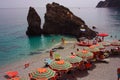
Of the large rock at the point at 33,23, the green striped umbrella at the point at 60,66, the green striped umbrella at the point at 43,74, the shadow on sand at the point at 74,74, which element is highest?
the large rock at the point at 33,23

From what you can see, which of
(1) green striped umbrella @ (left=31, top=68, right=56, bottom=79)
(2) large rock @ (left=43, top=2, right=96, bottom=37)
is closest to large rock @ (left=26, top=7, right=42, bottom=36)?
(2) large rock @ (left=43, top=2, right=96, bottom=37)

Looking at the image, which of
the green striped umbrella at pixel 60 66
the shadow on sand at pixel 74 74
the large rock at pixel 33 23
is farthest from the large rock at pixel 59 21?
the green striped umbrella at pixel 60 66

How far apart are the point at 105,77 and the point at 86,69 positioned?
2.73 m

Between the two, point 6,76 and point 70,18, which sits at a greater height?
point 70,18

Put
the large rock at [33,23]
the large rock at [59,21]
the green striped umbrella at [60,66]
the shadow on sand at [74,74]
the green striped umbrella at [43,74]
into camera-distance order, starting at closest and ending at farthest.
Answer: the green striped umbrella at [43,74] → the green striped umbrella at [60,66] → the shadow on sand at [74,74] → the large rock at [59,21] → the large rock at [33,23]

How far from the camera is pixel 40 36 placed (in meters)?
59.7

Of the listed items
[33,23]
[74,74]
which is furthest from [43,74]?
[33,23]

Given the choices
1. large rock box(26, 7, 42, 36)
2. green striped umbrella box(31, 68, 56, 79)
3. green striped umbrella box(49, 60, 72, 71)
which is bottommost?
green striped umbrella box(31, 68, 56, 79)

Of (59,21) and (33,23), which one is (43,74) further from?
(59,21)

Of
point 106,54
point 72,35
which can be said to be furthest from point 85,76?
point 72,35

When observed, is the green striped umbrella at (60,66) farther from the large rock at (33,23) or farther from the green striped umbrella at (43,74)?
the large rock at (33,23)

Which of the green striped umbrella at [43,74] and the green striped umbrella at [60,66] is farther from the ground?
the green striped umbrella at [60,66]

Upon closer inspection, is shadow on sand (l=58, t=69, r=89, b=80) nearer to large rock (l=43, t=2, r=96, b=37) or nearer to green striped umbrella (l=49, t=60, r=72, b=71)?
green striped umbrella (l=49, t=60, r=72, b=71)

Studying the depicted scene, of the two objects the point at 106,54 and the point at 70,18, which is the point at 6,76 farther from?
the point at 70,18
